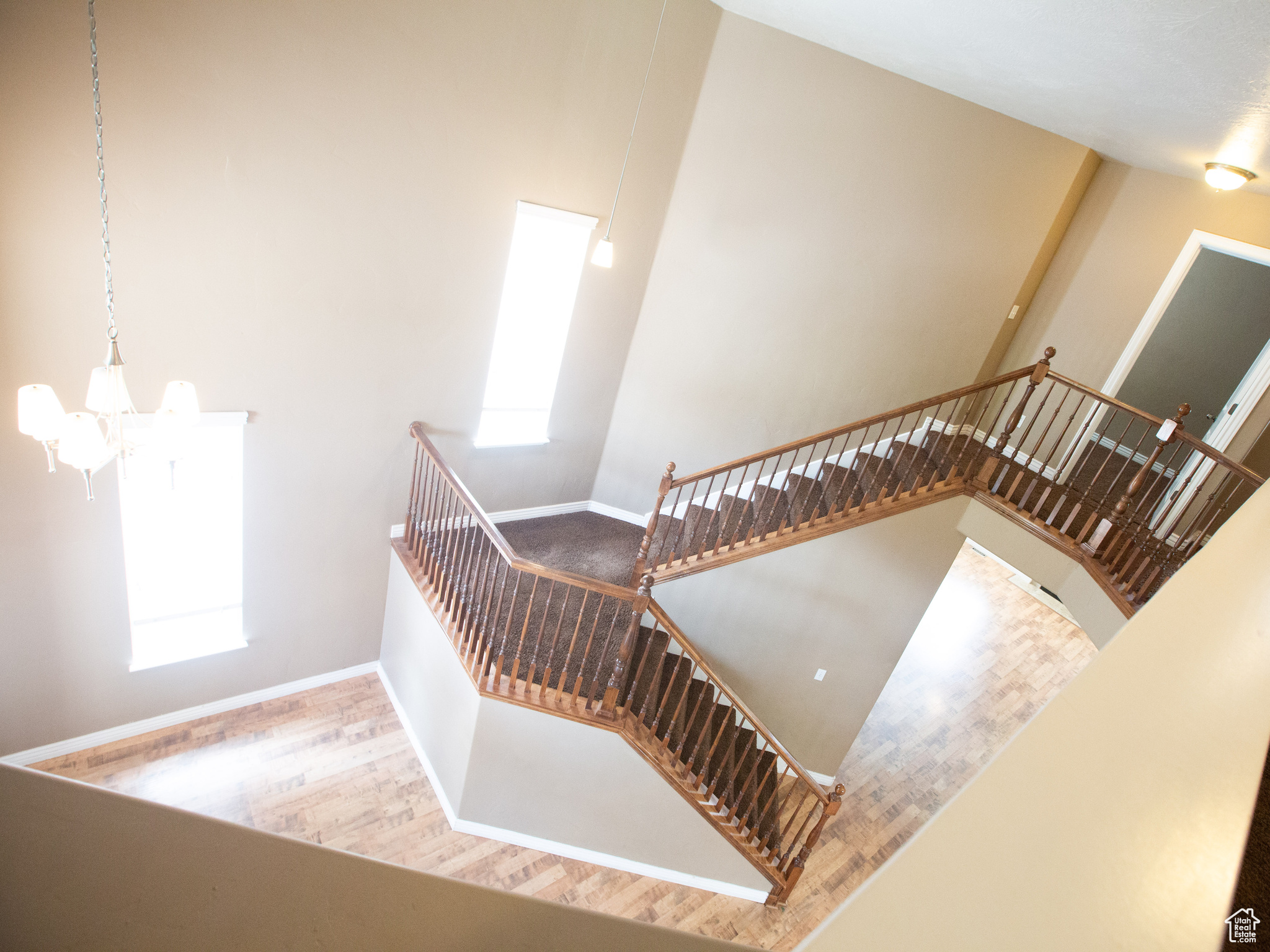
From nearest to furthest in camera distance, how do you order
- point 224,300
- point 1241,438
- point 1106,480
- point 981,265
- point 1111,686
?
1. point 1111,686
2. point 224,300
3. point 1241,438
4. point 981,265
5. point 1106,480

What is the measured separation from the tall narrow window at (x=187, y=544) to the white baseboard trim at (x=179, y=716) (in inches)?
19.7

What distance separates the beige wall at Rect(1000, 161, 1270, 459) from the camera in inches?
210

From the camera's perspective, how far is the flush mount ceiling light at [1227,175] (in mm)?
4617

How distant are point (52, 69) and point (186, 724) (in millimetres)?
4086

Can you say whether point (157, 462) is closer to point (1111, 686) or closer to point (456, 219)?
point (456, 219)

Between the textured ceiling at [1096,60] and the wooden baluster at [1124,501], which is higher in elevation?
the textured ceiling at [1096,60]

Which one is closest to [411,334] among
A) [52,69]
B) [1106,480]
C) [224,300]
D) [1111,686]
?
[224,300]

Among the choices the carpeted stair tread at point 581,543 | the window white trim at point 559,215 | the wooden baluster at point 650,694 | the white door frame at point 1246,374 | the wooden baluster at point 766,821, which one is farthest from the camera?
the carpeted stair tread at point 581,543

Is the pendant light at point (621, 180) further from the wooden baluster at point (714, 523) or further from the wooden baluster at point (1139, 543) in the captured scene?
the wooden baluster at point (1139, 543)

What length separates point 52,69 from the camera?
2.84 m

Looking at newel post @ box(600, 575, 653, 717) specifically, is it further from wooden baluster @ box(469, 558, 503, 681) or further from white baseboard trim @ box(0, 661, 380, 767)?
white baseboard trim @ box(0, 661, 380, 767)

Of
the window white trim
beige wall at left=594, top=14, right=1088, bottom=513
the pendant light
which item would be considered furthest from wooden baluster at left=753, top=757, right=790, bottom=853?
the window white trim

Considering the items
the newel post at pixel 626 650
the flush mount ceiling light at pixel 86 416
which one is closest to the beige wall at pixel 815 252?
the newel post at pixel 626 650

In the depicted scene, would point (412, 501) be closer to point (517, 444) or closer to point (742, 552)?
point (517, 444)
